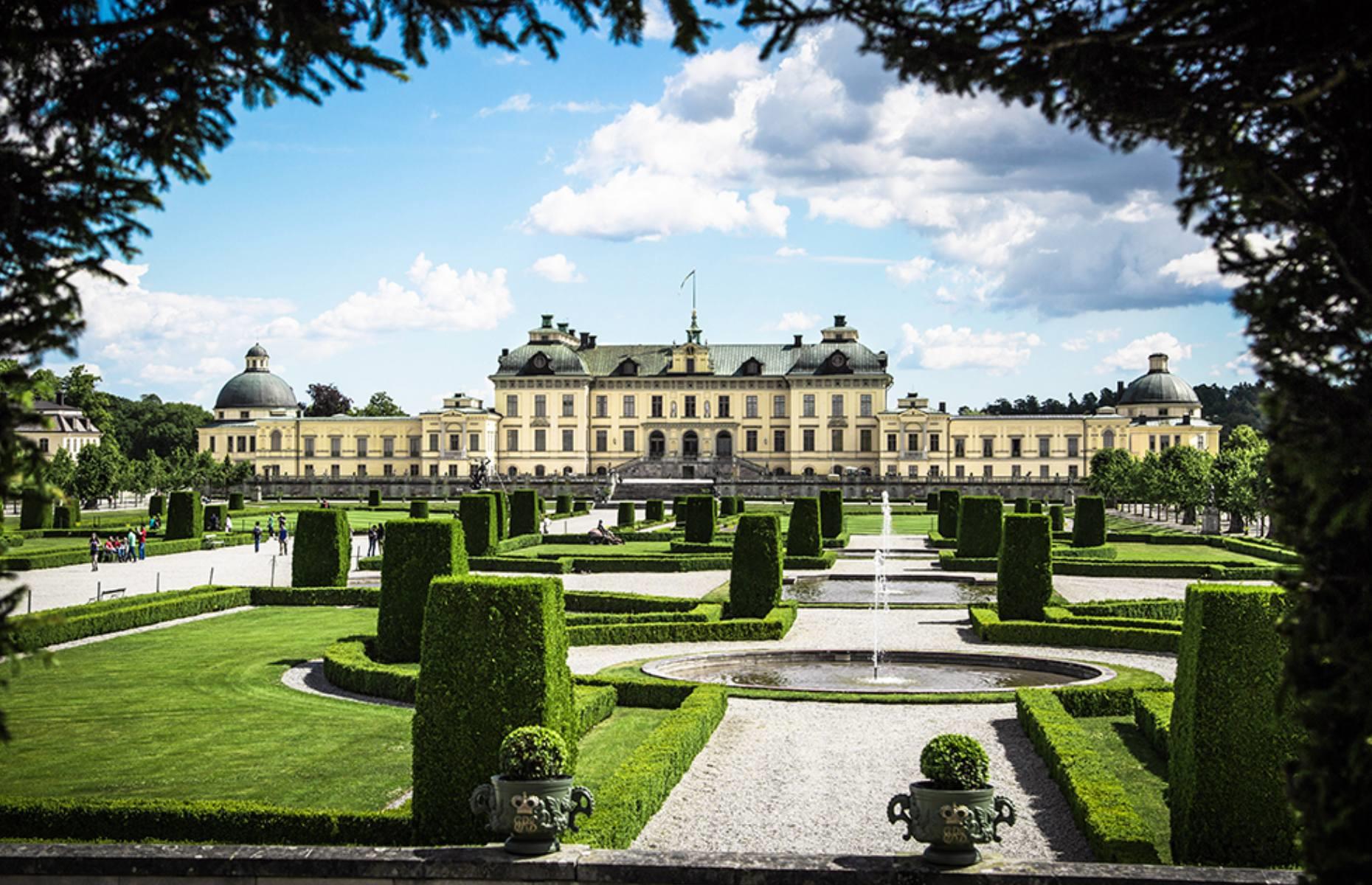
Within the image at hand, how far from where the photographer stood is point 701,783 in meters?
8.66

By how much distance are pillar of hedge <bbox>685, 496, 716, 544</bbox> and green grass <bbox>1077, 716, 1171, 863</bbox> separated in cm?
1761

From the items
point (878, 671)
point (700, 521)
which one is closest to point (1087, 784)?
point (878, 671)

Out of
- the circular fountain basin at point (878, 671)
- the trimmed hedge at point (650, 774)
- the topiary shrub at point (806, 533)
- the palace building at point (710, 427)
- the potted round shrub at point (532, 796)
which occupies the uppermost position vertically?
the palace building at point (710, 427)

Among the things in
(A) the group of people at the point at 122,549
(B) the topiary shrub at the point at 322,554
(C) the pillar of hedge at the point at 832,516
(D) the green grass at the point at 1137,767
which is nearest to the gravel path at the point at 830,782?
(D) the green grass at the point at 1137,767

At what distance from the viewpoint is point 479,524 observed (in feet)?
85.5

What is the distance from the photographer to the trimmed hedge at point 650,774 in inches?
271

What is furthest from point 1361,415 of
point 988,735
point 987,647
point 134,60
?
point 987,647

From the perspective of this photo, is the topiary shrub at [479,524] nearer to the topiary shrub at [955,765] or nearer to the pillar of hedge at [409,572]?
the pillar of hedge at [409,572]

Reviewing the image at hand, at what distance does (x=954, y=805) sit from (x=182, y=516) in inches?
1109

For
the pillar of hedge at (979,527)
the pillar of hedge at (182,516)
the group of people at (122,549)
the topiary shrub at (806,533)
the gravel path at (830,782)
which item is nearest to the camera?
the gravel path at (830,782)

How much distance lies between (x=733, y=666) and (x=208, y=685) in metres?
5.38

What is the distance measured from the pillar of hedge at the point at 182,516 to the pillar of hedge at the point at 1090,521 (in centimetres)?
2085

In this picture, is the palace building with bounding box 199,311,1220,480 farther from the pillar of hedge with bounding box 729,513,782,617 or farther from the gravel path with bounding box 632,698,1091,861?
the gravel path with bounding box 632,698,1091,861

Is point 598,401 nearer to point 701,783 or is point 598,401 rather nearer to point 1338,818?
point 701,783
